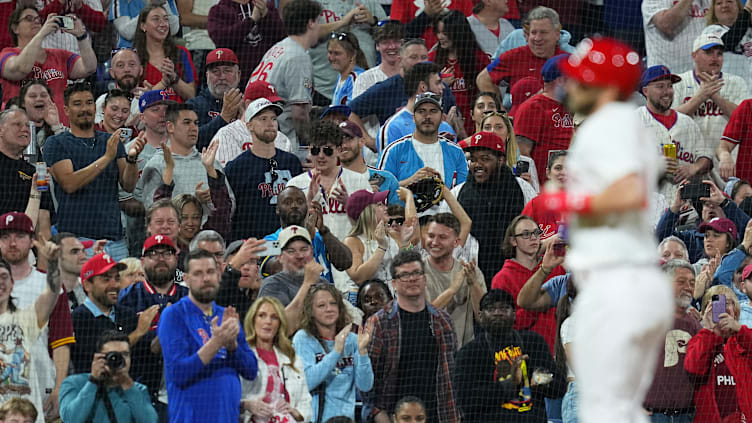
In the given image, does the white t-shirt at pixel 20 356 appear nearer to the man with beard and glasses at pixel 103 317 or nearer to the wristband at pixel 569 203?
the man with beard and glasses at pixel 103 317

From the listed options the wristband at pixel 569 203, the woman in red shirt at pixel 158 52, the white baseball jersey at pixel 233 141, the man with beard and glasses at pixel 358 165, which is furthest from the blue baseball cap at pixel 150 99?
the wristband at pixel 569 203

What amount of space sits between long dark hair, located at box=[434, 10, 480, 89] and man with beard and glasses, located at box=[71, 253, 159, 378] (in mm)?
4839

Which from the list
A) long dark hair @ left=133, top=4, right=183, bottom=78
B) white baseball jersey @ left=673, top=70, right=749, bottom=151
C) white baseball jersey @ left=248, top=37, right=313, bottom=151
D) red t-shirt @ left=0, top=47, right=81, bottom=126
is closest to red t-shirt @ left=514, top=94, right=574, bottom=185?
white baseball jersey @ left=673, top=70, right=749, bottom=151

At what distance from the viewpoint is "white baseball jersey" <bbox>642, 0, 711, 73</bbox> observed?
13086mm

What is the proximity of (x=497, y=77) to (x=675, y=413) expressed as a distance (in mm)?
4317

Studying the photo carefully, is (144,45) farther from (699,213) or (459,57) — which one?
(699,213)

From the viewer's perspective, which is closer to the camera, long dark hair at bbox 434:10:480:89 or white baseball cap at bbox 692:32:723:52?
white baseball cap at bbox 692:32:723:52

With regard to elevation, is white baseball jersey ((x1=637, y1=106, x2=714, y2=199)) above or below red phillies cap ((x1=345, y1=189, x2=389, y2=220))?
above

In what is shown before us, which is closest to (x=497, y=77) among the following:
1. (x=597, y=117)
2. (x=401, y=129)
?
(x=401, y=129)

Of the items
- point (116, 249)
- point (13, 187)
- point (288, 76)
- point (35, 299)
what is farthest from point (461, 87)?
point (35, 299)

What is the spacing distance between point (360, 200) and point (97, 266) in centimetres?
191

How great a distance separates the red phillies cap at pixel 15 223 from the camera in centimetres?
888

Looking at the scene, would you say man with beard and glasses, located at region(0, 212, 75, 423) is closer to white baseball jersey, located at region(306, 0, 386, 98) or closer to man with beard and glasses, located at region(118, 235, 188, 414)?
man with beard and glasses, located at region(118, 235, 188, 414)

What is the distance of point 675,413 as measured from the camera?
9102mm
